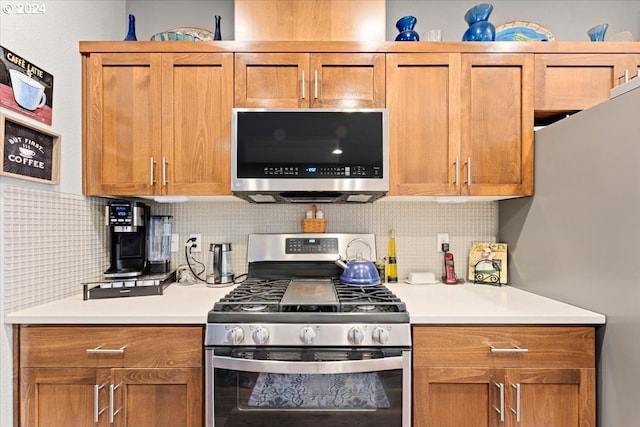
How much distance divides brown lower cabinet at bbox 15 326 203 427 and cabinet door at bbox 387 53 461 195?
47.4 inches

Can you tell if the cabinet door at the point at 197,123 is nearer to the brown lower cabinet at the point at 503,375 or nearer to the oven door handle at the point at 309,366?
the oven door handle at the point at 309,366

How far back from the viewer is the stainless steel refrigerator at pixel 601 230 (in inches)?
46.8

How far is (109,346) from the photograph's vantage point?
1.33 metres

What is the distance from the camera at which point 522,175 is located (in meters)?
1.72

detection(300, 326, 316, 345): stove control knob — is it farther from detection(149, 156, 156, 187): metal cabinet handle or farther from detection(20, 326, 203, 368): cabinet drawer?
detection(149, 156, 156, 187): metal cabinet handle

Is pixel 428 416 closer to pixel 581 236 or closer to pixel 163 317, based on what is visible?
pixel 581 236

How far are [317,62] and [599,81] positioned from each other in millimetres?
1388

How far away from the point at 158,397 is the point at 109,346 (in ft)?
0.89

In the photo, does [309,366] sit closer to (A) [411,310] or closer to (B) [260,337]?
(B) [260,337]

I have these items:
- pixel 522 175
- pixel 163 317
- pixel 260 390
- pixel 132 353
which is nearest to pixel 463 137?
pixel 522 175

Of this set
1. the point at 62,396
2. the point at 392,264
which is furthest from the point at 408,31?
the point at 62,396

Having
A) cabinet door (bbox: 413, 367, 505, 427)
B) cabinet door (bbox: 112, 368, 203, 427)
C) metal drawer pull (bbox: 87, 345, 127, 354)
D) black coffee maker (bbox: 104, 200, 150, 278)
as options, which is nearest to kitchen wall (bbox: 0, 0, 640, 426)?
black coffee maker (bbox: 104, 200, 150, 278)

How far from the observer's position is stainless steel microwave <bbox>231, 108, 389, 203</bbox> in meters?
1.61

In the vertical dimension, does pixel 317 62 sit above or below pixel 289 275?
above
